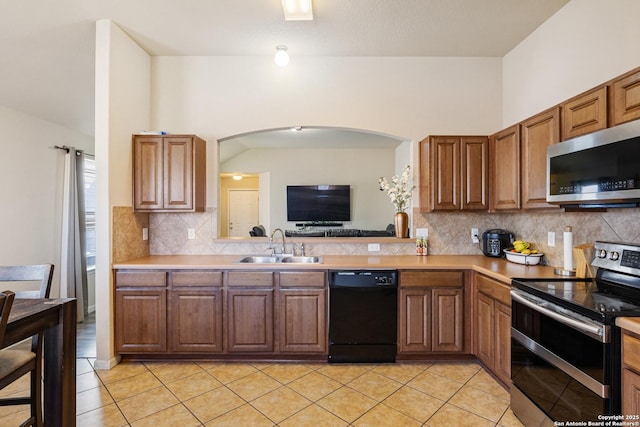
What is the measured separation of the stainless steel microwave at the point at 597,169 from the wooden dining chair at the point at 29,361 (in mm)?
3055

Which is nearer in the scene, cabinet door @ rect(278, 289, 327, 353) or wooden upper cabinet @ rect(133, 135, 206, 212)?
cabinet door @ rect(278, 289, 327, 353)

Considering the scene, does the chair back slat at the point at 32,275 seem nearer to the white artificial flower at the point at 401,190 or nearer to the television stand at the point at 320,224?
the white artificial flower at the point at 401,190

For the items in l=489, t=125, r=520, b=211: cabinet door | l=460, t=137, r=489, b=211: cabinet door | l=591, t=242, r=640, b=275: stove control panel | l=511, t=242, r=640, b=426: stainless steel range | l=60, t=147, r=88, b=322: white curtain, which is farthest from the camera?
l=60, t=147, r=88, b=322: white curtain

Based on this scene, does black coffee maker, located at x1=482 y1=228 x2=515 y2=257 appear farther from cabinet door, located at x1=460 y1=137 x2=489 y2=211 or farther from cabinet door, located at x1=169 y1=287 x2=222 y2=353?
cabinet door, located at x1=169 y1=287 x2=222 y2=353

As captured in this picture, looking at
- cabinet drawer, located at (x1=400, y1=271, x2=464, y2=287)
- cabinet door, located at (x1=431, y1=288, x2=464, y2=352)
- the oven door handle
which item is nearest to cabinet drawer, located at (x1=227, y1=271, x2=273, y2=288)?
cabinet drawer, located at (x1=400, y1=271, x2=464, y2=287)

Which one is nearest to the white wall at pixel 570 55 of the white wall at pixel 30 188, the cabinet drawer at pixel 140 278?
the cabinet drawer at pixel 140 278

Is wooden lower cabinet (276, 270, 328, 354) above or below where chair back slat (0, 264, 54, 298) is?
below

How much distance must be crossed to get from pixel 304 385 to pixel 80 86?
3800 mm

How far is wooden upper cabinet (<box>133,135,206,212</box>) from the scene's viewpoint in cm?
300

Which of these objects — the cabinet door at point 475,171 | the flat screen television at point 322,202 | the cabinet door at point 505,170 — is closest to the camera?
the cabinet door at point 505,170

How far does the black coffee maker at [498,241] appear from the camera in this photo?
3000 millimetres

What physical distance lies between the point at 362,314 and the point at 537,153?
6.15 feet

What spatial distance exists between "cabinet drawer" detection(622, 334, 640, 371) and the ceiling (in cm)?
247

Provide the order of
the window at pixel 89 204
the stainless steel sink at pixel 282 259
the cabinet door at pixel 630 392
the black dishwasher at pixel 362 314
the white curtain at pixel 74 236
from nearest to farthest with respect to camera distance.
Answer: the cabinet door at pixel 630 392
the black dishwasher at pixel 362 314
the stainless steel sink at pixel 282 259
the white curtain at pixel 74 236
the window at pixel 89 204
